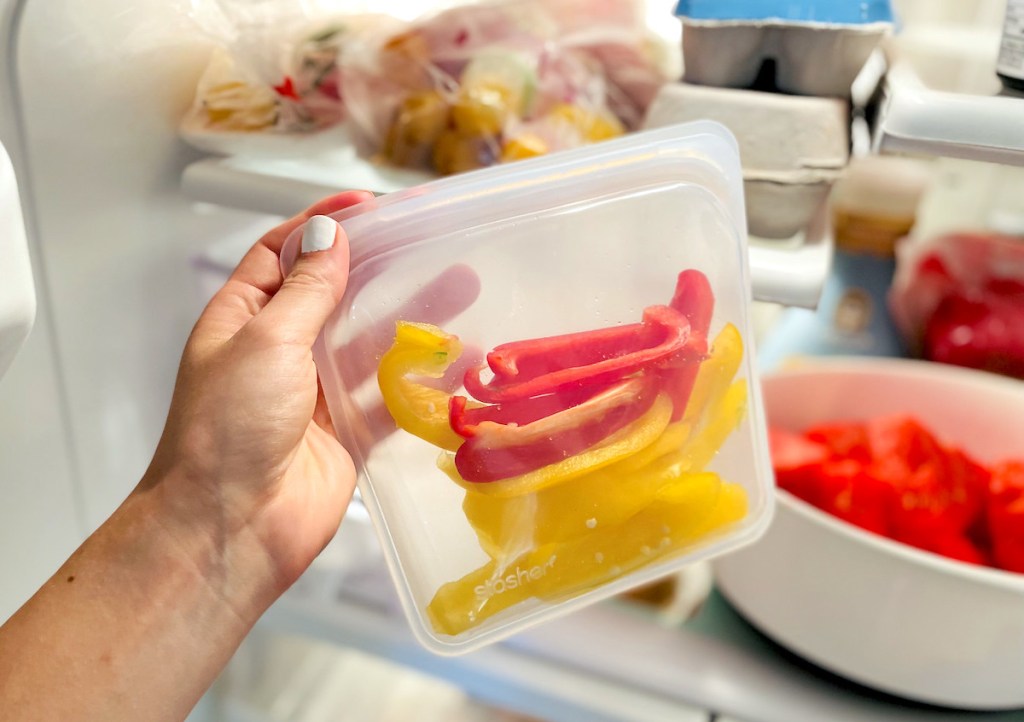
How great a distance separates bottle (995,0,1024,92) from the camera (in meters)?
0.53

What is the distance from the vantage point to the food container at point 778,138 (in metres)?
0.57

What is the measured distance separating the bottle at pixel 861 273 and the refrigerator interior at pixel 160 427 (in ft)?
1.63

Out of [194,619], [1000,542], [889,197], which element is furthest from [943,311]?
[194,619]

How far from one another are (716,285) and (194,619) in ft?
1.16

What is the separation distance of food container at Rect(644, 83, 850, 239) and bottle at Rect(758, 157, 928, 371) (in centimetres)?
54

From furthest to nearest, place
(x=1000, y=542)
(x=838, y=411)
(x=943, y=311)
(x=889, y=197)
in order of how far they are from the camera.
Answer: (x=889, y=197), (x=943, y=311), (x=838, y=411), (x=1000, y=542)

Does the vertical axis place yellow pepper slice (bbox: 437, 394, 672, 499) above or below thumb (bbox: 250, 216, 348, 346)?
below

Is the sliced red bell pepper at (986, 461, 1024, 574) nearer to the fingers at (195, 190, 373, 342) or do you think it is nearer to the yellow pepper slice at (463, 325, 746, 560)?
the yellow pepper slice at (463, 325, 746, 560)

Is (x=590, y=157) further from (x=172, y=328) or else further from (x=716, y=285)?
(x=172, y=328)

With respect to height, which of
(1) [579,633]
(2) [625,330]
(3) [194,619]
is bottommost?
(1) [579,633]

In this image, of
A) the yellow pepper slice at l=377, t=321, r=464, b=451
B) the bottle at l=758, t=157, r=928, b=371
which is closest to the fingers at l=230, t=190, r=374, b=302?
the yellow pepper slice at l=377, t=321, r=464, b=451

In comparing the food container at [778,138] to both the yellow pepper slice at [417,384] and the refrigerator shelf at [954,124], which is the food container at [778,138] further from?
the yellow pepper slice at [417,384]

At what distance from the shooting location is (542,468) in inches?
18.0

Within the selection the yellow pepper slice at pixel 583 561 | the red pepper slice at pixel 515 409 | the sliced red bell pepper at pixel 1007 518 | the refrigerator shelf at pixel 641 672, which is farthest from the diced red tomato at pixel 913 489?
the red pepper slice at pixel 515 409
